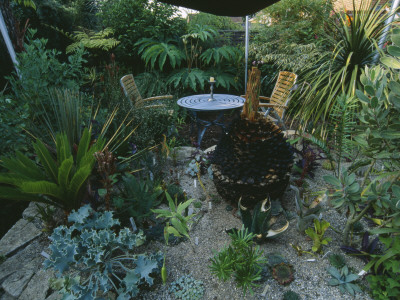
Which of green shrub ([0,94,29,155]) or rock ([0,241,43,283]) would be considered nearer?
rock ([0,241,43,283])

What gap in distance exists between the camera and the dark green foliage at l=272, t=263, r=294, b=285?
153cm

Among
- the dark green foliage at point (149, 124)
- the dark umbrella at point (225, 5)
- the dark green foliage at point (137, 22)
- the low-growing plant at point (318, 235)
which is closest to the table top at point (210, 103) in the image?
the dark green foliage at point (149, 124)

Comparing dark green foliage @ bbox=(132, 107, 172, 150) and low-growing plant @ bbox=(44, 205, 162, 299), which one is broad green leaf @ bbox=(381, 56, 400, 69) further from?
dark green foliage @ bbox=(132, 107, 172, 150)

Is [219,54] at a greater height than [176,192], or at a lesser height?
greater

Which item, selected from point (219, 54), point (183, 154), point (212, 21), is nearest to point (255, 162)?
point (183, 154)

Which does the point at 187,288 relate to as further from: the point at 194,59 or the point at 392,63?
the point at 194,59

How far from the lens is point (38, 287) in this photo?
5.02 ft

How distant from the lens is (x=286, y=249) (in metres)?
1.80

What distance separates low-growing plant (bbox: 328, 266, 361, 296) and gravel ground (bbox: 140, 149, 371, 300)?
0.04 m

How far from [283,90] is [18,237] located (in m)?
3.57

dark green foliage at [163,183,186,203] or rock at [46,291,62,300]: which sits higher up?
dark green foliage at [163,183,186,203]

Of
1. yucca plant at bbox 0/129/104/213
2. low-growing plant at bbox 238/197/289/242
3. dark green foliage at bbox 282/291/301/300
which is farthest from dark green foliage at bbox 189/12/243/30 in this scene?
dark green foliage at bbox 282/291/301/300

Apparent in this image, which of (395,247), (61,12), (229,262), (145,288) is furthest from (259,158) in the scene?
(61,12)

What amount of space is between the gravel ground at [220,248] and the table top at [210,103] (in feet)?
4.32
